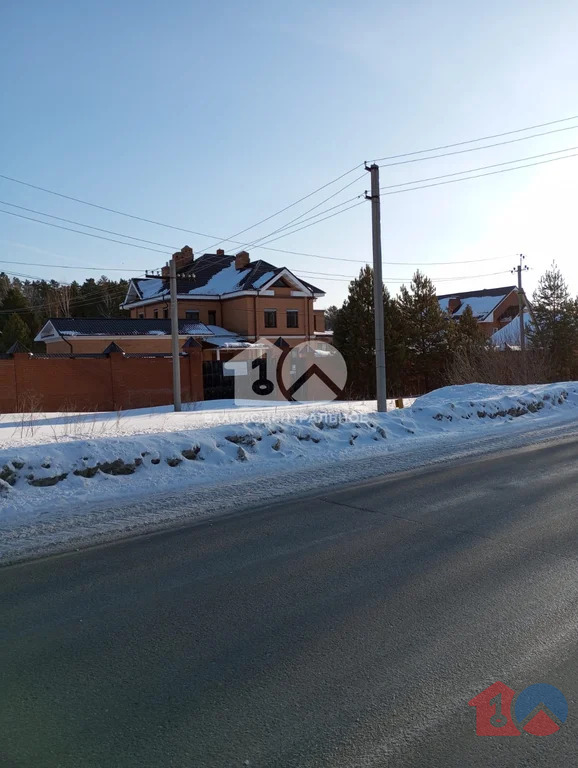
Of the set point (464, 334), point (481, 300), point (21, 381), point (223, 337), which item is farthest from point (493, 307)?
point (21, 381)

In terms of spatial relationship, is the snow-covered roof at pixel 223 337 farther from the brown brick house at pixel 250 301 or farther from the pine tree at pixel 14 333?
the pine tree at pixel 14 333

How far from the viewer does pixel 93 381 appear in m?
26.3

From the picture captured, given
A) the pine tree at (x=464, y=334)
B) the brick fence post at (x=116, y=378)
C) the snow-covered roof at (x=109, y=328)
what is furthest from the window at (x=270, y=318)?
the brick fence post at (x=116, y=378)

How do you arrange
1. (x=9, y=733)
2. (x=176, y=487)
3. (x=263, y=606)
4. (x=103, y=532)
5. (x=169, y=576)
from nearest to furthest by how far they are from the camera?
(x=9, y=733), (x=263, y=606), (x=169, y=576), (x=103, y=532), (x=176, y=487)

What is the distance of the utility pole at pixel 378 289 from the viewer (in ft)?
51.1

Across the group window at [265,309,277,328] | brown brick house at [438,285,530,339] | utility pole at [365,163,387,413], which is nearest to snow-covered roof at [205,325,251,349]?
window at [265,309,277,328]

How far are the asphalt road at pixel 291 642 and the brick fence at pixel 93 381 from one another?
A: 63.7 ft

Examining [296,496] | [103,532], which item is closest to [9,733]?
[103,532]

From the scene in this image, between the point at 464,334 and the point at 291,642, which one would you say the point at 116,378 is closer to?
the point at 464,334

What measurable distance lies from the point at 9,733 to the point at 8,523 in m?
4.07

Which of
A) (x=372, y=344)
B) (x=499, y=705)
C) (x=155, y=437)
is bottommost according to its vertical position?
(x=499, y=705)

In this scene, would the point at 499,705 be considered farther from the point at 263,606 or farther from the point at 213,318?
the point at 213,318

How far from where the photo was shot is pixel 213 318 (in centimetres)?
4869

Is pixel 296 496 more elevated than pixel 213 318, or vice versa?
pixel 213 318
